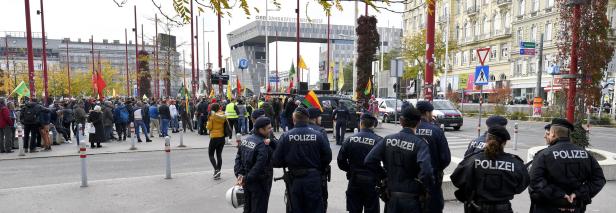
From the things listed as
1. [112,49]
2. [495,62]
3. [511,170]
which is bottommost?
[511,170]

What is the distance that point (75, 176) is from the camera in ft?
32.2

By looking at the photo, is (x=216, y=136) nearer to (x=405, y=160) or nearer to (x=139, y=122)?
(x=405, y=160)

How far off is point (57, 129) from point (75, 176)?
6.84 m

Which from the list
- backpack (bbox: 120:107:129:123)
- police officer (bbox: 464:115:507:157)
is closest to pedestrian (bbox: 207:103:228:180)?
police officer (bbox: 464:115:507:157)

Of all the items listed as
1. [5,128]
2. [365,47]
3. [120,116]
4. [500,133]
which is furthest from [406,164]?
[365,47]

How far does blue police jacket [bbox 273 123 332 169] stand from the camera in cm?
539

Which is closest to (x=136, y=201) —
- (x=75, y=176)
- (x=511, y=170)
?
(x=75, y=176)

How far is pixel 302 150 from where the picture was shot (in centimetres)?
538

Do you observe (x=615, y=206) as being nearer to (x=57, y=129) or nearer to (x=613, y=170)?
(x=613, y=170)

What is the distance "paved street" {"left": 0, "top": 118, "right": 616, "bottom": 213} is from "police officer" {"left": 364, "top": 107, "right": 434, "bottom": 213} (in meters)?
2.38

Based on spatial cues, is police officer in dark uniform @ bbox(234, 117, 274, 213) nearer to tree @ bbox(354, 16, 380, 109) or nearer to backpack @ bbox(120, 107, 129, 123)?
backpack @ bbox(120, 107, 129, 123)

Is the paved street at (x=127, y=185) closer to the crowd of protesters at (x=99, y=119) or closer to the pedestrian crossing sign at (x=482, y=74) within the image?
the crowd of protesters at (x=99, y=119)

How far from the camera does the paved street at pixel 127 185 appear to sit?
7078 mm

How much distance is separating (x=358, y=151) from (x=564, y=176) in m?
2.30
